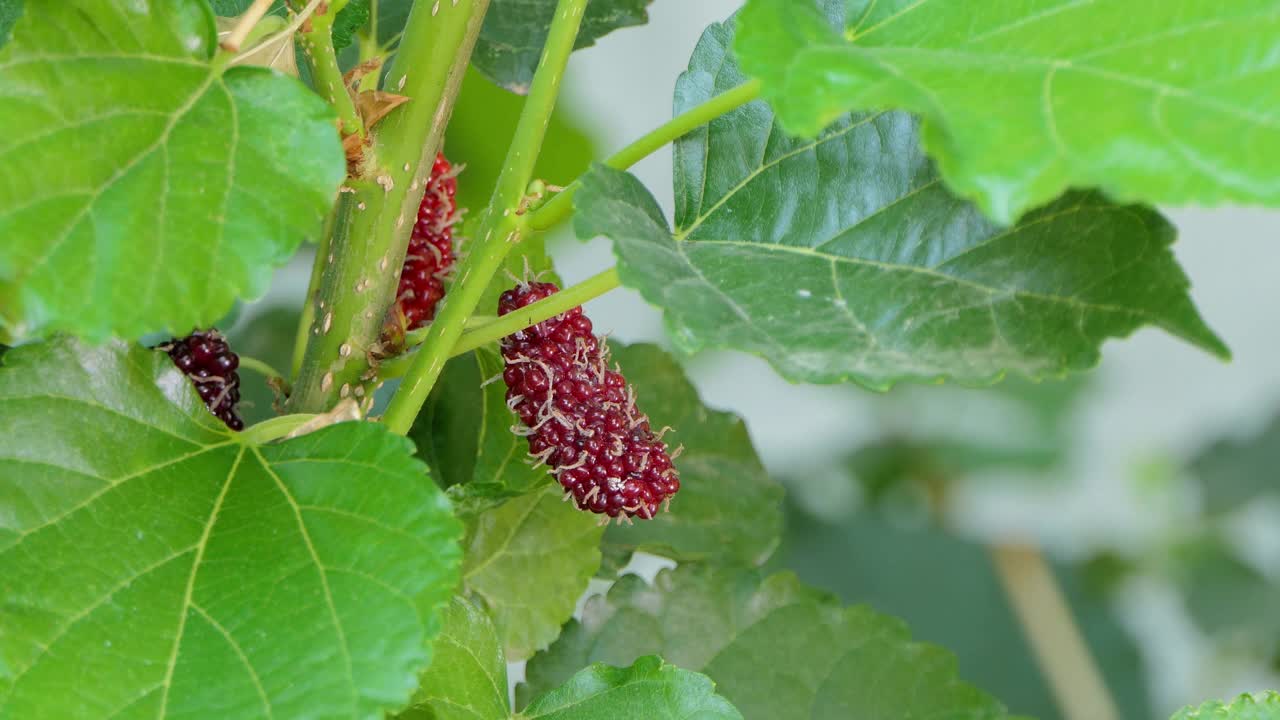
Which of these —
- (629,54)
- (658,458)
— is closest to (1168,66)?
(658,458)

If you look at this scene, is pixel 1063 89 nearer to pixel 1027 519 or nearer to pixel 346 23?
pixel 346 23

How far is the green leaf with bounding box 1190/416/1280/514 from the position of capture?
1.56 meters

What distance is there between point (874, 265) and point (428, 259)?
178mm

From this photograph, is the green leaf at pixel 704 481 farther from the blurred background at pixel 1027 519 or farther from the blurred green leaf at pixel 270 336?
the blurred background at pixel 1027 519

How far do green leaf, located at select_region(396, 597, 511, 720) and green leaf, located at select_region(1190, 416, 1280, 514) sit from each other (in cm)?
130

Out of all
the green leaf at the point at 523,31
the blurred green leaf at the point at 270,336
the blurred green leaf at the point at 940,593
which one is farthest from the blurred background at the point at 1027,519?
the green leaf at the point at 523,31

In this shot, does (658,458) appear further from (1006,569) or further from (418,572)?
(1006,569)

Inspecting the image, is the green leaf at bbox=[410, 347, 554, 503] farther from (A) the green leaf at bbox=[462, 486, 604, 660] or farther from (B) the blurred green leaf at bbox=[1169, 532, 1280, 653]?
(B) the blurred green leaf at bbox=[1169, 532, 1280, 653]

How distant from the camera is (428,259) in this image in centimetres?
51

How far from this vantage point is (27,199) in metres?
0.33

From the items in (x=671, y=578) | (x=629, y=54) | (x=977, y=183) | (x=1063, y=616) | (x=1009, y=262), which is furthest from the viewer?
(x=629, y=54)

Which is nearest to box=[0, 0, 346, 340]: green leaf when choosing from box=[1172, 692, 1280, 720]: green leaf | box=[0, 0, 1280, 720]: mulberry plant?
box=[0, 0, 1280, 720]: mulberry plant

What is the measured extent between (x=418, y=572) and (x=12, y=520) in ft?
0.40

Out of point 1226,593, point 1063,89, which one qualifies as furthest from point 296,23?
point 1226,593
